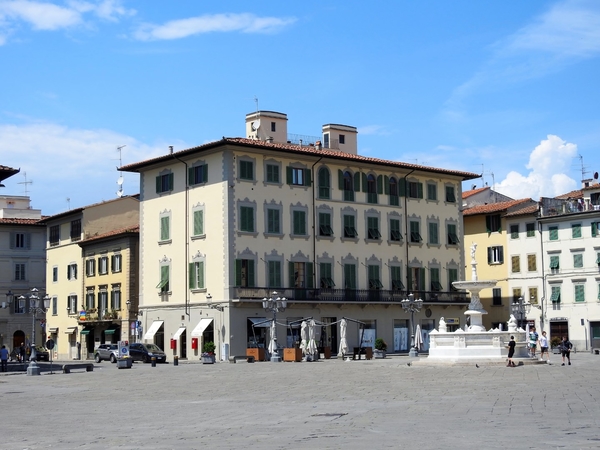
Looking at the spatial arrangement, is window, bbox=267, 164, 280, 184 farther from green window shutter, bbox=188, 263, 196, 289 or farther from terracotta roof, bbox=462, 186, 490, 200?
terracotta roof, bbox=462, 186, 490, 200

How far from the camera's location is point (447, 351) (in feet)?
148

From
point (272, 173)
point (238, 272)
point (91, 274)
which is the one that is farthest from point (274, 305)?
point (91, 274)

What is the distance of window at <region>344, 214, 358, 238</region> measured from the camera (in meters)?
69.9

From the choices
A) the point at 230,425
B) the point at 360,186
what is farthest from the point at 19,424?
the point at 360,186

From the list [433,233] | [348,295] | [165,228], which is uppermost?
[433,233]

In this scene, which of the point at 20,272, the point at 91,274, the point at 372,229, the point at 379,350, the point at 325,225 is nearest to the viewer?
the point at 379,350

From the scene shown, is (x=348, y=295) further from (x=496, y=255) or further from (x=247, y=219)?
(x=496, y=255)

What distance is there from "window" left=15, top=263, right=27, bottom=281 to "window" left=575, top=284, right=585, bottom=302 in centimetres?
4849

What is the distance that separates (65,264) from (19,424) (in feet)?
210

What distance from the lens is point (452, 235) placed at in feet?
254

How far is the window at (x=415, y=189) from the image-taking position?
74.9 metres

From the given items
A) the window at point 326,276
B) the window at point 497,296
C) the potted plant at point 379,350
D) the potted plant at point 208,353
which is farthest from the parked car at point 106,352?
the window at point 497,296

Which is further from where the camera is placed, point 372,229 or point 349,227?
point 372,229

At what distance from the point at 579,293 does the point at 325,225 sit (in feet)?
79.1
